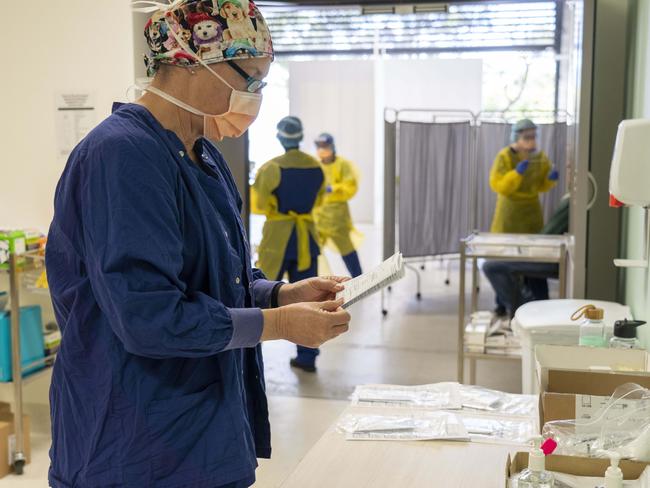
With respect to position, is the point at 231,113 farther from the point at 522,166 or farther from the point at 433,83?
the point at 433,83

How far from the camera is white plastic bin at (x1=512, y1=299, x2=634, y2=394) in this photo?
2494 millimetres

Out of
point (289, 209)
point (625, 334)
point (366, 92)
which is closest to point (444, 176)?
point (289, 209)

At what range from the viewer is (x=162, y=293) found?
1.11 m

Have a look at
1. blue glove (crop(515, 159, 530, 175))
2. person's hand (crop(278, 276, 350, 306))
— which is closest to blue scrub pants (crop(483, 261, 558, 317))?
blue glove (crop(515, 159, 530, 175))

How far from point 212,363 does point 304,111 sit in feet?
28.0

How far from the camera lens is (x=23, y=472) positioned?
3170 millimetres

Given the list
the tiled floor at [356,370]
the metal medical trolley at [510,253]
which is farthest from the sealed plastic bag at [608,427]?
the metal medical trolley at [510,253]

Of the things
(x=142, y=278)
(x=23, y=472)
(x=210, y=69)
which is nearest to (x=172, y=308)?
(x=142, y=278)

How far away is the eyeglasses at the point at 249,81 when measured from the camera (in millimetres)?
1291

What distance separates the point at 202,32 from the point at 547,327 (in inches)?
66.1

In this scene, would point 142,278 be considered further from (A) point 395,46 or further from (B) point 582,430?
(A) point 395,46

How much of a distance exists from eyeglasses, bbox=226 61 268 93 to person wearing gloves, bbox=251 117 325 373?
3.32 m

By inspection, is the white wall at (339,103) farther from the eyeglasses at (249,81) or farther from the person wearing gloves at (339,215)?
the eyeglasses at (249,81)

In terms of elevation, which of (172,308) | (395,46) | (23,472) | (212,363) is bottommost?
(23,472)
